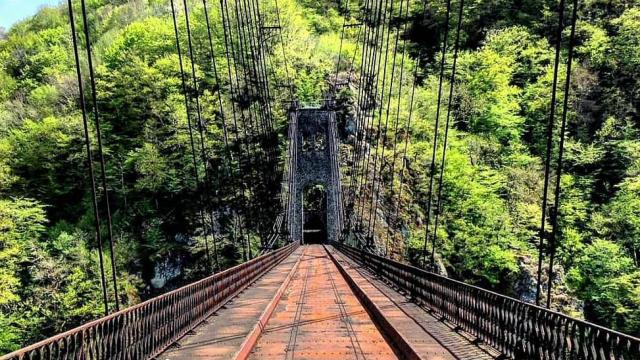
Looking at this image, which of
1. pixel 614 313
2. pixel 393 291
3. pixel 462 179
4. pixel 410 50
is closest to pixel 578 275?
pixel 614 313

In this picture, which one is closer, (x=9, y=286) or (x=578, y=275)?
(x=9, y=286)

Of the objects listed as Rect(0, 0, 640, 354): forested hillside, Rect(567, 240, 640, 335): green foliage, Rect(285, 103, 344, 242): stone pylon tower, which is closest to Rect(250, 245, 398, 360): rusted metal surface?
Rect(0, 0, 640, 354): forested hillside

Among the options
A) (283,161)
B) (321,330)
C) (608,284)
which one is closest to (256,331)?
(321,330)

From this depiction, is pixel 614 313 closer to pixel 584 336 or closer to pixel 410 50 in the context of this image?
pixel 584 336

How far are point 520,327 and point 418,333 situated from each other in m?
2.08

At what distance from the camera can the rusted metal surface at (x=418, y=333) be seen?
6352mm

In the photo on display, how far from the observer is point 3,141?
127 ft

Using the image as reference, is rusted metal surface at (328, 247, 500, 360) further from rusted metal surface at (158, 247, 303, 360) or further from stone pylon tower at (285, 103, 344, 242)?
stone pylon tower at (285, 103, 344, 242)

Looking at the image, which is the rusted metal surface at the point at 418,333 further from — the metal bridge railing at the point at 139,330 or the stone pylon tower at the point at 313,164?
the stone pylon tower at the point at 313,164

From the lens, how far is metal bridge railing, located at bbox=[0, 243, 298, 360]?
13.8 ft

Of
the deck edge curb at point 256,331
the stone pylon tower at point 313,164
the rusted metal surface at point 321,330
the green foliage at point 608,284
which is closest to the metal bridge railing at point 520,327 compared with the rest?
the rusted metal surface at point 321,330

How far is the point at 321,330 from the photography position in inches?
331

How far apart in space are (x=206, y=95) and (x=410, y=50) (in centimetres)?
3199

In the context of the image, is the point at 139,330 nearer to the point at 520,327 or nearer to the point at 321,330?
the point at 321,330
